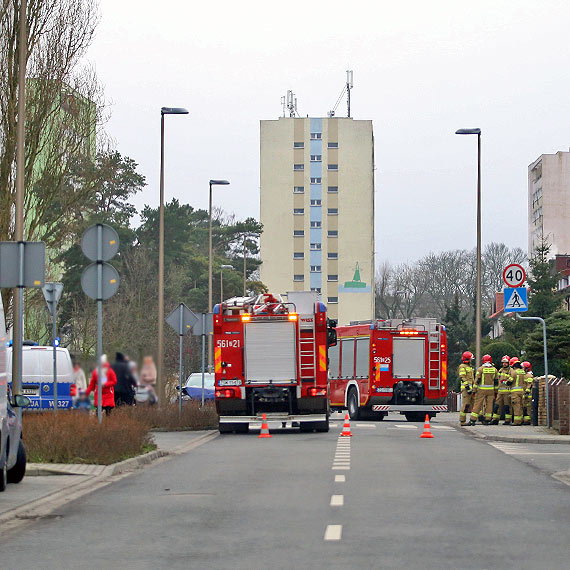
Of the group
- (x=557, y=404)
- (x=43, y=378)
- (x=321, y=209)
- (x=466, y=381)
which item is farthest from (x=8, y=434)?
(x=321, y=209)

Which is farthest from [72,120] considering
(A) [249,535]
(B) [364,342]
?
(A) [249,535]

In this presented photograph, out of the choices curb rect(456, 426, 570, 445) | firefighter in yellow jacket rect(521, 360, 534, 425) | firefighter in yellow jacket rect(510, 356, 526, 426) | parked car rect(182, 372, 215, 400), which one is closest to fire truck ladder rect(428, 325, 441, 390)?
firefighter in yellow jacket rect(521, 360, 534, 425)

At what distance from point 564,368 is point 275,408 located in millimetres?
14744

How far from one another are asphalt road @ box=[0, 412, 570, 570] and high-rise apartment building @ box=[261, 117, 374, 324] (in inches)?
3731

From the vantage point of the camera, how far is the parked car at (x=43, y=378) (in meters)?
25.8

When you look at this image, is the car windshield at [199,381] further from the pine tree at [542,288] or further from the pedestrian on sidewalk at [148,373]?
the pedestrian on sidewalk at [148,373]

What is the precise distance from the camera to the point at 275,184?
113938mm

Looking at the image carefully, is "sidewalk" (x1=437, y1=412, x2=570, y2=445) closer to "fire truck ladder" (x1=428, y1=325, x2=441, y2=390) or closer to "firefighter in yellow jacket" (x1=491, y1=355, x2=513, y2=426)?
"firefighter in yellow jacket" (x1=491, y1=355, x2=513, y2=426)

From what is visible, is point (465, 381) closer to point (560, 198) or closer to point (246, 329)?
point (246, 329)

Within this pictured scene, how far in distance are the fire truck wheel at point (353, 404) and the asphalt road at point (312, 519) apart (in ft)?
65.0

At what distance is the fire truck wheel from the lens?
3912 centimetres

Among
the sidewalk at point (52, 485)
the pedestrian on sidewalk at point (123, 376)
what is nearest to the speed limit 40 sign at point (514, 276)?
the sidewalk at point (52, 485)

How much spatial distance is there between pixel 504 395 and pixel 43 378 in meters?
13.2

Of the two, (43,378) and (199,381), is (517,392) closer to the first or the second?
(43,378)
